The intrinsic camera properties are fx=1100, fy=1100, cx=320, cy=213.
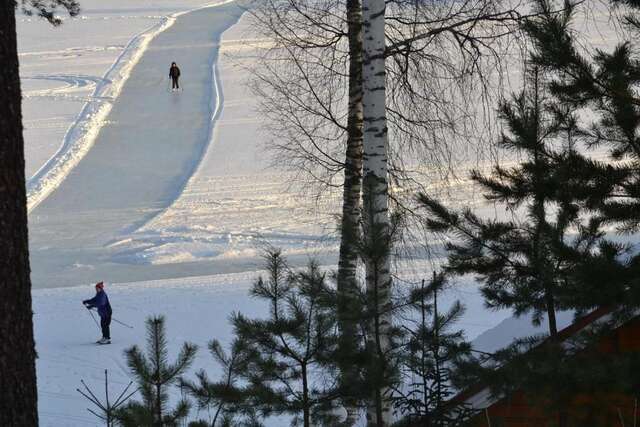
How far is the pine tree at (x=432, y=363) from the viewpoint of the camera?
5.72m

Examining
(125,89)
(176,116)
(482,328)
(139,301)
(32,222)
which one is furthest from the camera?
(125,89)

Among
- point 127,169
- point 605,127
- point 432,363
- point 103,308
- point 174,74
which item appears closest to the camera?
point 605,127

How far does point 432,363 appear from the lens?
584 centimetres

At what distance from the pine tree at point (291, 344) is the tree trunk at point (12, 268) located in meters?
1.75

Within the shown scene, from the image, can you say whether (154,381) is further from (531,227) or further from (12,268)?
(531,227)

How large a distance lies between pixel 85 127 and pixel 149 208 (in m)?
9.46

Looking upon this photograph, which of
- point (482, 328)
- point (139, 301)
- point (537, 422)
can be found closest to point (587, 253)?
point (537, 422)

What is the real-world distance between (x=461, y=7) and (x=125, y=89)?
33583 millimetres

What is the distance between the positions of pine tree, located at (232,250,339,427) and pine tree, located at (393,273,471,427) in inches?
16.4

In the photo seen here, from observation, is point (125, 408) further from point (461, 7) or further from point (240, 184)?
point (240, 184)

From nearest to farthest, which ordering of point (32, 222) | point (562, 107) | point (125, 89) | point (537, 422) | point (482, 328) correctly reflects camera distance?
point (562, 107) < point (537, 422) < point (482, 328) < point (32, 222) < point (125, 89)

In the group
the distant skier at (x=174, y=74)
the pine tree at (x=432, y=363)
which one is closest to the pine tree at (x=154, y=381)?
the pine tree at (x=432, y=363)

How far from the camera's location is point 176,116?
121ft

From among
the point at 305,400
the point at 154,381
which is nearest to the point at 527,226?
the point at 305,400
